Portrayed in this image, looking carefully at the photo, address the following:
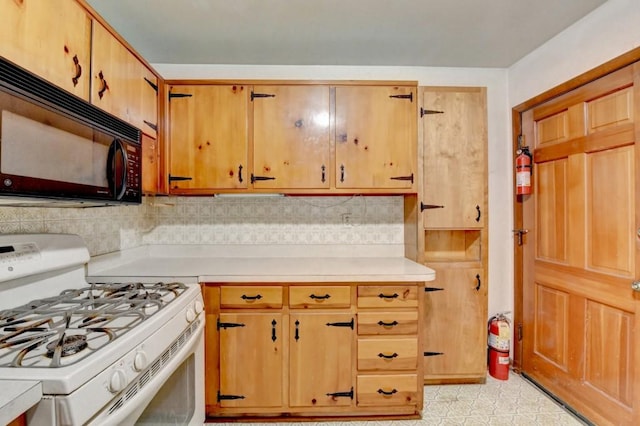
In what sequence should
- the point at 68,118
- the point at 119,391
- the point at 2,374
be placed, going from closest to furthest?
the point at 2,374 < the point at 119,391 < the point at 68,118

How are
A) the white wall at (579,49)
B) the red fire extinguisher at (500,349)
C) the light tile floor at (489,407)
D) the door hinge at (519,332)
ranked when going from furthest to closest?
the door hinge at (519,332)
the red fire extinguisher at (500,349)
the light tile floor at (489,407)
the white wall at (579,49)

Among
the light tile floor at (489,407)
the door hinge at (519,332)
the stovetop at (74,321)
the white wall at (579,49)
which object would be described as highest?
the white wall at (579,49)

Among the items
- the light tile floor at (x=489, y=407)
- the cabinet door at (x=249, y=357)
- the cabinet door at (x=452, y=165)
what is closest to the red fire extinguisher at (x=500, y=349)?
the light tile floor at (x=489, y=407)

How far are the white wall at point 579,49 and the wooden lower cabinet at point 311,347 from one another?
66.0 inches

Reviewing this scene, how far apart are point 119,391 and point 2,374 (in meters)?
0.27

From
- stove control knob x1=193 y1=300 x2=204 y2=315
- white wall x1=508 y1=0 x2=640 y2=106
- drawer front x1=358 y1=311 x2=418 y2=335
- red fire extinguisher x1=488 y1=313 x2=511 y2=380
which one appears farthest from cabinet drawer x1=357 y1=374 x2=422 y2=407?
white wall x1=508 y1=0 x2=640 y2=106

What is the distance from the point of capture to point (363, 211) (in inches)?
96.5

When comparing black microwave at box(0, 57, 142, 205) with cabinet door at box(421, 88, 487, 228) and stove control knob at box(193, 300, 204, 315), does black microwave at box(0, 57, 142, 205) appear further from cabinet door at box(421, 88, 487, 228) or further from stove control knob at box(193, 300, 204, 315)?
cabinet door at box(421, 88, 487, 228)

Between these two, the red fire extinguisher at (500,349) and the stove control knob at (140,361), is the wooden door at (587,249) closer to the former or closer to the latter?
the red fire extinguisher at (500,349)

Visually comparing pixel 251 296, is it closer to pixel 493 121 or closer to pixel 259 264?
pixel 259 264

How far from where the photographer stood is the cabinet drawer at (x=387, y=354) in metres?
1.83

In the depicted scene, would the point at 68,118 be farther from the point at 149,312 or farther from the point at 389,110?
the point at 389,110

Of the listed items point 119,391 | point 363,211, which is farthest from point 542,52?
point 119,391

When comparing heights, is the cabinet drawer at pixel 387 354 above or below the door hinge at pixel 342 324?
below
